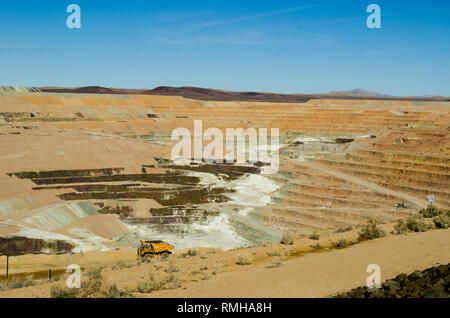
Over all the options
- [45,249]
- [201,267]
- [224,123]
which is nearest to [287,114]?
[224,123]

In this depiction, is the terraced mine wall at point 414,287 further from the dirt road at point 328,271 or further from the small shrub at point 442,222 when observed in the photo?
the small shrub at point 442,222

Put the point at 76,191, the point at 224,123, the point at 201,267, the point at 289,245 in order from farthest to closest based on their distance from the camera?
1. the point at 224,123
2. the point at 76,191
3. the point at 289,245
4. the point at 201,267

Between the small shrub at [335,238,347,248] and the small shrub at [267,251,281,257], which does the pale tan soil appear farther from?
the small shrub at [335,238,347,248]

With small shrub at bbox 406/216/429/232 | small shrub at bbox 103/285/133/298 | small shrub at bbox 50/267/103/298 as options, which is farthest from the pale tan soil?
small shrub at bbox 50/267/103/298

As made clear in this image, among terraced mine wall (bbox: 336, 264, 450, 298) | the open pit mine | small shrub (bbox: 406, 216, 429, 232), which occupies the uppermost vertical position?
terraced mine wall (bbox: 336, 264, 450, 298)

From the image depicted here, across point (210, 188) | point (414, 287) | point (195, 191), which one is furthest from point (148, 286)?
point (210, 188)

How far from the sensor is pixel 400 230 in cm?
1688

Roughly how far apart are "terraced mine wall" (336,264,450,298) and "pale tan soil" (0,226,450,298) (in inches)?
25.8

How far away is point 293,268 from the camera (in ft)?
42.7

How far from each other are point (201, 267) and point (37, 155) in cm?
3941

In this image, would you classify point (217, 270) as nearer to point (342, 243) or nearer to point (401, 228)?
→ point (342, 243)

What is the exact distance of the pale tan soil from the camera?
10.9 meters

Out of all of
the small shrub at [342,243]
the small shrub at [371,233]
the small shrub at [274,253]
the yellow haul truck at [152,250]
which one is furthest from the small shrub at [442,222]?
the yellow haul truck at [152,250]
